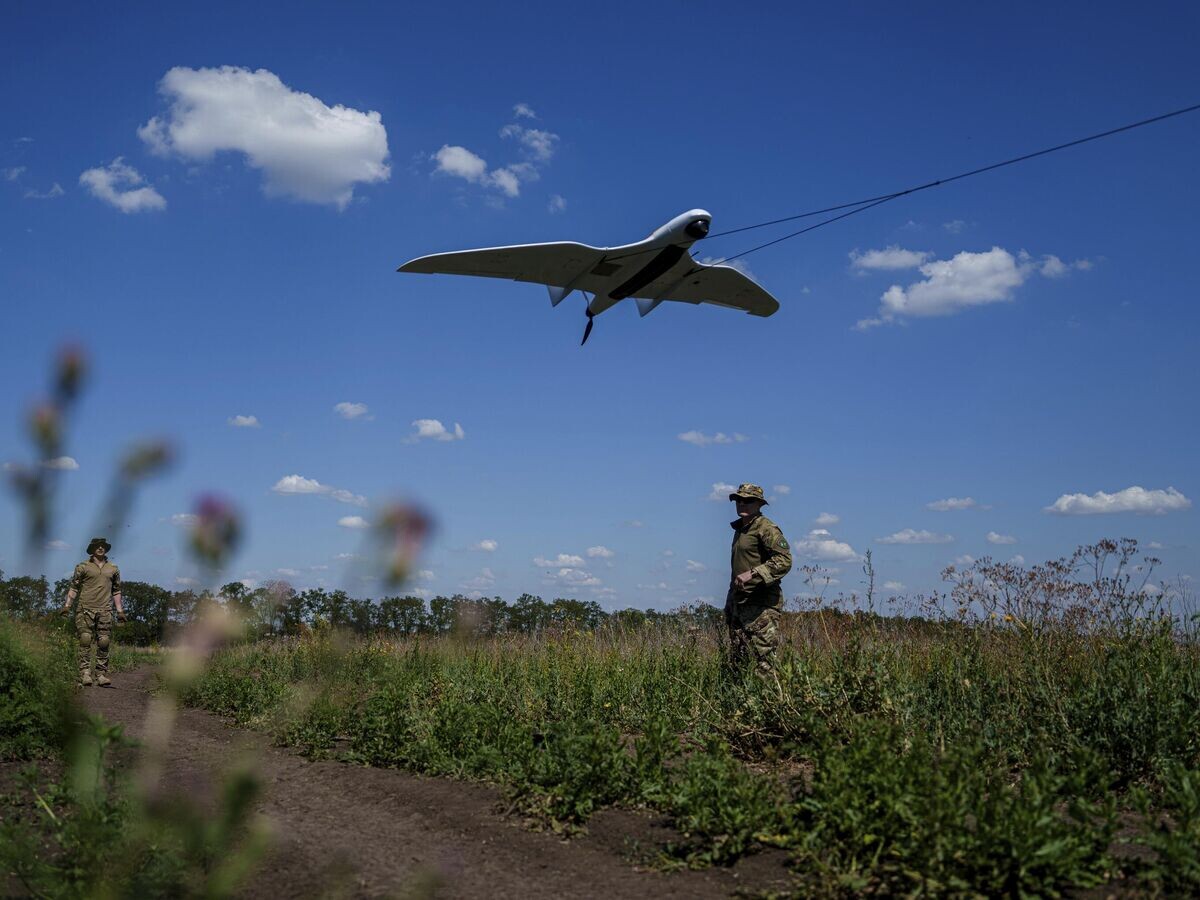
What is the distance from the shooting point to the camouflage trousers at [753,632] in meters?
7.14

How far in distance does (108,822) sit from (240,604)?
2.78 m

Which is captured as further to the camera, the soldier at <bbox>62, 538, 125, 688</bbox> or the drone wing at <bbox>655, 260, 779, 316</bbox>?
the drone wing at <bbox>655, 260, 779, 316</bbox>

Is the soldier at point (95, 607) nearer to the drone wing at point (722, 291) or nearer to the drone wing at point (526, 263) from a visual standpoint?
the drone wing at point (526, 263)

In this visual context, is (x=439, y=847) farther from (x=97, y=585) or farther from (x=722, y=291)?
(x=722, y=291)

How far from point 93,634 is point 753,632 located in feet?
27.8

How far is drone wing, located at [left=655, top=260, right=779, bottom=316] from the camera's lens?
1199 centimetres

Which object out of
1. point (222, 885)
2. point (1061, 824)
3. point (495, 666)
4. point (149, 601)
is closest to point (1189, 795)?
point (1061, 824)

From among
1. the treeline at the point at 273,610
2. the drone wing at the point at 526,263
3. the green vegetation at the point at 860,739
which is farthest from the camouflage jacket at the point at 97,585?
the treeline at the point at 273,610

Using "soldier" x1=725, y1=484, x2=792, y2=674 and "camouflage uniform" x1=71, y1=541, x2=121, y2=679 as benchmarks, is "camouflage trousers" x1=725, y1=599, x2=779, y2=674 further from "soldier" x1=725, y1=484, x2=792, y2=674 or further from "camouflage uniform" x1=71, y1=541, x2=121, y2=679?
"camouflage uniform" x1=71, y1=541, x2=121, y2=679

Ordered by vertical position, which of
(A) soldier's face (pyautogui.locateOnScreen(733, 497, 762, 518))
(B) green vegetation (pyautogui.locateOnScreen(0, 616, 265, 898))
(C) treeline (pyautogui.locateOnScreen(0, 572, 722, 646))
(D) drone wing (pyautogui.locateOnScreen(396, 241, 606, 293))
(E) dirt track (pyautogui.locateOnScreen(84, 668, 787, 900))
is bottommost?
(E) dirt track (pyautogui.locateOnScreen(84, 668, 787, 900))

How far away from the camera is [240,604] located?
89cm

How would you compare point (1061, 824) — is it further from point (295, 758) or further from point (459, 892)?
point (295, 758)

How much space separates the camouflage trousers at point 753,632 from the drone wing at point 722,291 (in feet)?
17.9

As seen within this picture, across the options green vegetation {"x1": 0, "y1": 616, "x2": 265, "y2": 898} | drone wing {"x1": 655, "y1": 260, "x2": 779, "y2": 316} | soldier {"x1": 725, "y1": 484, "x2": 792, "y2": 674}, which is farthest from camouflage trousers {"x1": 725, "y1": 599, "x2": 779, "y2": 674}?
drone wing {"x1": 655, "y1": 260, "x2": 779, "y2": 316}
